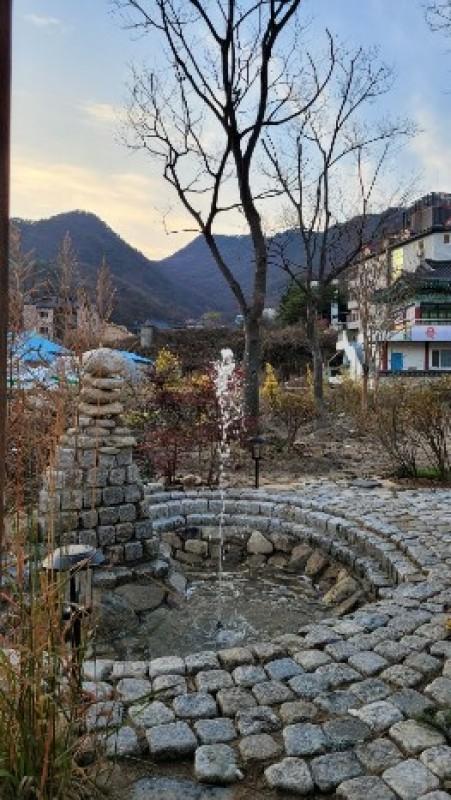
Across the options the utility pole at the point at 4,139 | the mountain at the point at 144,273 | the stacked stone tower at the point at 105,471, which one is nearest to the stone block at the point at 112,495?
the stacked stone tower at the point at 105,471

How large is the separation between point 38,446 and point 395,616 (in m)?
2.02

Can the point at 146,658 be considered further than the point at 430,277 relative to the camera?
No

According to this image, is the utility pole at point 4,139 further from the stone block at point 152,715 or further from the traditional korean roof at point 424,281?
the traditional korean roof at point 424,281

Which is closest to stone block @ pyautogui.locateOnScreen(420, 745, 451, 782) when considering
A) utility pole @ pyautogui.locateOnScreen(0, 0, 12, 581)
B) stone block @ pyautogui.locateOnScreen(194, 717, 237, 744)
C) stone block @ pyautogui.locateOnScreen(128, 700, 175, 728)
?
stone block @ pyautogui.locateOnScreen(194, 717, 237, 744)

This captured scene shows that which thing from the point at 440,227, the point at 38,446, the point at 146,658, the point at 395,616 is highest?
the point at 440,227

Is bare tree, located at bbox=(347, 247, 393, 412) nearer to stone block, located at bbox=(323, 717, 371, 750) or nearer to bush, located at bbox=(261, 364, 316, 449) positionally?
bush, located at bbox=(261, 364, 316, 449)

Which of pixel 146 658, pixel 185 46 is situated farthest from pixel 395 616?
pixel 185 46

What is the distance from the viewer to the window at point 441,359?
29734mm

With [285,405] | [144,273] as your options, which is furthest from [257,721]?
[144,273]

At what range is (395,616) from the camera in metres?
3.28

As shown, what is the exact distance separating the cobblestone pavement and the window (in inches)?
1077

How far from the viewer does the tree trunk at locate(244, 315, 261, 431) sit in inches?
384

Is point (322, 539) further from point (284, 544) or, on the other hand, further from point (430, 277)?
point (430, 277)

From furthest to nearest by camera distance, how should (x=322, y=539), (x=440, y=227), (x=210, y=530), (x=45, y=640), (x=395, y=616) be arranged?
1. (x=440, y=227)
2. (x=210, y=530)
3. (x=322, y=539)
4. (x=395, y=616)
5. (x=45, y=640)
